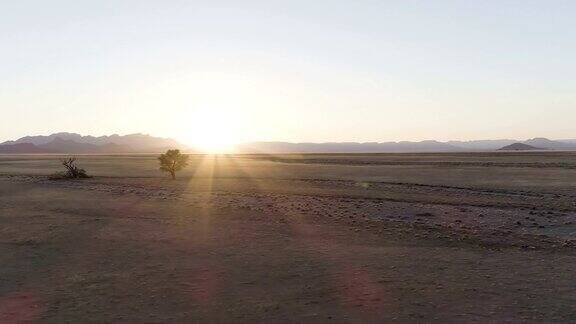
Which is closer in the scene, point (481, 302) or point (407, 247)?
point (481, 302)

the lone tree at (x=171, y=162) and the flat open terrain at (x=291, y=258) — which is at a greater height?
the lone tree at (x=171, y=162)

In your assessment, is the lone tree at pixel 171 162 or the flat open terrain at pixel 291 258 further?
the lone tree at pixel 171 162

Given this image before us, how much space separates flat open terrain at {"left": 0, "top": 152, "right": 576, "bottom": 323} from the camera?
32.0 ft

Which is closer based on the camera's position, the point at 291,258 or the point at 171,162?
the point at 291,258

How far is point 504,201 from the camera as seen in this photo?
24109 mm

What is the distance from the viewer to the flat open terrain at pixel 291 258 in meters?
9.76

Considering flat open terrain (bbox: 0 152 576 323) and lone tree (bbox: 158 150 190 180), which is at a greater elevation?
lone tree (bbox: 158 150 190 180)

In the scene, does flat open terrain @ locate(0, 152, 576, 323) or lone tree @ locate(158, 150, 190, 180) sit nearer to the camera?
flat open terrain @ locate(0, 152, 576, 323)

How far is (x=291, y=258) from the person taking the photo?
1365cm

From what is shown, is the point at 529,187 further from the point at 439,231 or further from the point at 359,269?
the point at 359,269

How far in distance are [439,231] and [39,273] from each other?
12.3 metres

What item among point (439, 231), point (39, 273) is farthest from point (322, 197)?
point (39, 273)

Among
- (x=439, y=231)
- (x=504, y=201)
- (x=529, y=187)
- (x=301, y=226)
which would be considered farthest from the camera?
(x=529, y=187)

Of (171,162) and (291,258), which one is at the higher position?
(171,162)
